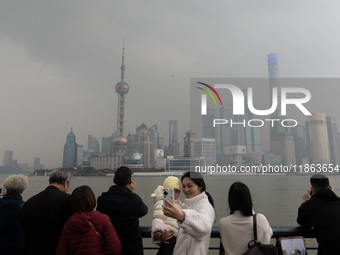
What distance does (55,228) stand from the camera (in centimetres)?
145

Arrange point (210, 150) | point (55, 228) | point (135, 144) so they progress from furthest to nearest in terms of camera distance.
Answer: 1. point (135, 144)
2. point (210, 150)
3. point (55, 228)

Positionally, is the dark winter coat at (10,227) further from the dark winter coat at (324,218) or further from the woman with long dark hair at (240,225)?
the dark winter coat at (324,218)

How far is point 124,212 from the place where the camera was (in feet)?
5.16

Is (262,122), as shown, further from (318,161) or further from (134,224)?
(134,224)

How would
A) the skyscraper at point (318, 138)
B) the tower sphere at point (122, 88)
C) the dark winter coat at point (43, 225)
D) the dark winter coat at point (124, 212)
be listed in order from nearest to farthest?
the dark winter coat at point (43, 225) < the dark winter coat at point (124, 212) < the skyscraper at point (318, 138) < the tower sphere at point (122, 88)

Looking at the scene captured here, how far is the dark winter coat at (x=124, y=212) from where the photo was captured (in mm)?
1566

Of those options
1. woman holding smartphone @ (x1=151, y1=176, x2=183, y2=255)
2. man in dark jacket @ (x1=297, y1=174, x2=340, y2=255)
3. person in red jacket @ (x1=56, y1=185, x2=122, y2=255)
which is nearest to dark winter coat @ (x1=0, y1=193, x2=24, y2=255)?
person in red jacket @ (x1=56, y1=185, x2=122, y2=255)

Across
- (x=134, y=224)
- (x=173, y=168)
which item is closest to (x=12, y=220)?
(x=134, y=224)

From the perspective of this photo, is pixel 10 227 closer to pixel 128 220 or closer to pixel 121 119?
pixel 128 220

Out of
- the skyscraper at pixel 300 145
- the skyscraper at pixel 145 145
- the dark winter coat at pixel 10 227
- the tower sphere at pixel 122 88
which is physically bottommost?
the dark winter coat at pixel 10 227

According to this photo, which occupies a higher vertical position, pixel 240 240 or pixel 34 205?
pixel 34 205

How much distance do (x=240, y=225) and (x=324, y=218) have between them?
673 millimetres

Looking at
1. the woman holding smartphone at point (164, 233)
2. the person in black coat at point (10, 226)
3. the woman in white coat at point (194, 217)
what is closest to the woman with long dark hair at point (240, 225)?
the woman in white coat at point (194, 217)

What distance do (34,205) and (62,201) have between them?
175 mm
